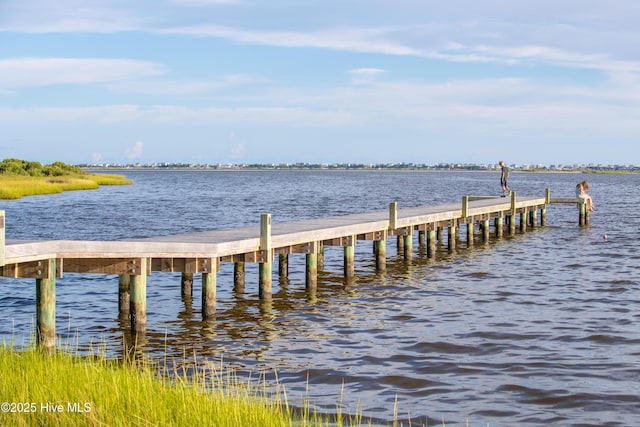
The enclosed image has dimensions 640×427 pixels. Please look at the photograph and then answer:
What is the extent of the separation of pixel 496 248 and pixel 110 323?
19.1 metres

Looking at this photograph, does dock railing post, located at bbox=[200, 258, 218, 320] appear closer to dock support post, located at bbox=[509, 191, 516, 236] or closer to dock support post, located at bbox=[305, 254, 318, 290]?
dock support post, located at bbox=[305, 254, 318, 290]

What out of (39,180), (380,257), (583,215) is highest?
(39,180)

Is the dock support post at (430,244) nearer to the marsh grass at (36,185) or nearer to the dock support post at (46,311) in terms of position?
the dock support post at (46,311)

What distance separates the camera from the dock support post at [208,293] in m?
16.4

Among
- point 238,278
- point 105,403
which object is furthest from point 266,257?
point 105,403

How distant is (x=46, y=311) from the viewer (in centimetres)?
1284

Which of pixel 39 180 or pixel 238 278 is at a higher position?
pixel 39 180

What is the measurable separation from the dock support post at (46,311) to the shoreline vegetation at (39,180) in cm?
5424

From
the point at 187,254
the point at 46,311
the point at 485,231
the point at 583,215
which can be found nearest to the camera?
Result: the point at 46,311

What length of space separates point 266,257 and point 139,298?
3.56 meters

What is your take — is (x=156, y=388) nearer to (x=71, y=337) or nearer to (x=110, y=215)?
(x=71, y=337)

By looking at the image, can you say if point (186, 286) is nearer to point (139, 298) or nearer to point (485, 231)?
point (139, 298)

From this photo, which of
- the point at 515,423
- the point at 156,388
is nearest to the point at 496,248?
the point at 515,423

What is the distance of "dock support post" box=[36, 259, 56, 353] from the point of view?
1274 cm
